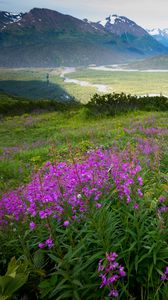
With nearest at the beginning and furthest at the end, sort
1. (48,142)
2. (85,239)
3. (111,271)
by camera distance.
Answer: (111,271) < (85,239) < (48,142)

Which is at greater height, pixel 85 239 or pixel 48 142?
pixel 85 239

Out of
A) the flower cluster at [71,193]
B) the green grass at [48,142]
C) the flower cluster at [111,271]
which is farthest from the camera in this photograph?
the green grass at [48,142]

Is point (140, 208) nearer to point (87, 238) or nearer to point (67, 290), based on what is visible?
point (87, 238)

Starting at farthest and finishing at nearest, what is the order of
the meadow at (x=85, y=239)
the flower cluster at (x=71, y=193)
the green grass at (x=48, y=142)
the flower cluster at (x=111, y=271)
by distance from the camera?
the green grass at (x=48, y=142), the flower cluster at (x=71, y=193), the meadow at (x=85, y=239), the flower cluster at (x=111, y=271)

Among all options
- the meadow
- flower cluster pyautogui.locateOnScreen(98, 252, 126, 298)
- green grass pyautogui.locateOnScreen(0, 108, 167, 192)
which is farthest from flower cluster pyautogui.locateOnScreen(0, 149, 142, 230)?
flower cluster pyautogui.locateOnScreen(98, 252, 126, 298)

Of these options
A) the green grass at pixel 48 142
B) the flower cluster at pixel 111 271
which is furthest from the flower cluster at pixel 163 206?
the green grass at pixel 48 142

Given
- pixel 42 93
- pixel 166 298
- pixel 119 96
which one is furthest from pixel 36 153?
pixel 42 93

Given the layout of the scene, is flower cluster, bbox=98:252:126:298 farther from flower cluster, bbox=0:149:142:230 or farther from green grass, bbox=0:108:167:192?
green grass, bbox=0:108:167:192

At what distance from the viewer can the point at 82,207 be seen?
3404 millimetres

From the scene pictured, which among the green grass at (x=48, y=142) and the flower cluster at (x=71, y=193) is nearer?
the flower cluster at (x=71, y=193)

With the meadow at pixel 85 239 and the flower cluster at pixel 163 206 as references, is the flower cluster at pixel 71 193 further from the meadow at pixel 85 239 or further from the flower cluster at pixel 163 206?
the flower cluster at pixel 163 206

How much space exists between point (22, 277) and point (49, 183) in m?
1.00

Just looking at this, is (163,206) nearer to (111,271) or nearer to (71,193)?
(71,193)

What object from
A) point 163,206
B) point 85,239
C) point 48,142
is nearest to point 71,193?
point 85,239
